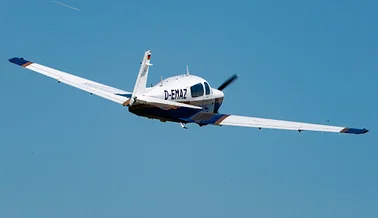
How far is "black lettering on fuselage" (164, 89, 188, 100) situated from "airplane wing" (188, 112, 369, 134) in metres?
1.48

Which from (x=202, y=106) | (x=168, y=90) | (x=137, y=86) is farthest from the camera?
(x=202, y=106)

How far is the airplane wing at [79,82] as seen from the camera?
5888 cm

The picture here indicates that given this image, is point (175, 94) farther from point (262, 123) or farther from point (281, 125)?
point (281, 125)

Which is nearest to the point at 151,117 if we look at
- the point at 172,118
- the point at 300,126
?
the point at 172,118

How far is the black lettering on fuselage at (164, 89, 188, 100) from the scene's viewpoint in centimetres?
5906

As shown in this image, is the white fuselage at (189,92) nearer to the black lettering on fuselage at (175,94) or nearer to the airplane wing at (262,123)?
the black lettering on fuselage at (175,94)

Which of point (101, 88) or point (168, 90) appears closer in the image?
point (168, 90)

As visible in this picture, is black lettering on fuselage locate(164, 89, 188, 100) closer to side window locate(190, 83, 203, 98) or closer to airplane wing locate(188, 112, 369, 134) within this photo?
side window locate(190, 83, 203, 98)

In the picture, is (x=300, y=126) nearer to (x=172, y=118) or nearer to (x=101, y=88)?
(x=172, y=118)

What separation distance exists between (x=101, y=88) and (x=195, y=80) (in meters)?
5.92

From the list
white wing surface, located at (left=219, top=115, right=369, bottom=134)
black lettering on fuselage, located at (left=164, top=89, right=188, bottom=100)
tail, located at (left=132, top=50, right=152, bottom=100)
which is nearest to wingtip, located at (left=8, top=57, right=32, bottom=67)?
black lettering on fuselage, located at (left=164, top=89, right=188, bottom=100)

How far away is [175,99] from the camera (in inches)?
2361

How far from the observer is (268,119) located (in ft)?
202

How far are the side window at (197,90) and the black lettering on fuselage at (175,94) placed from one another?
2.77ft
